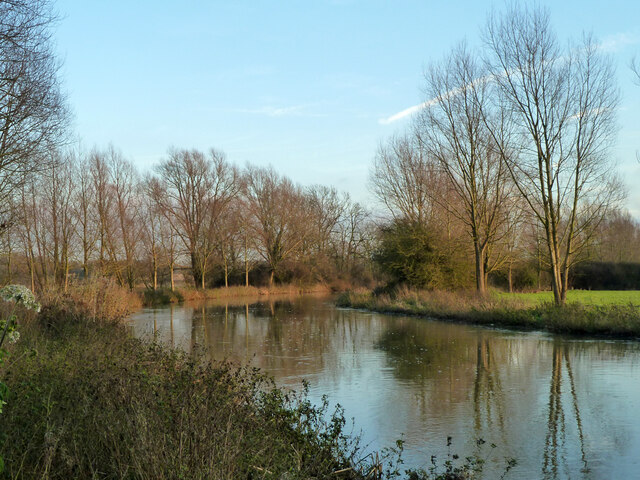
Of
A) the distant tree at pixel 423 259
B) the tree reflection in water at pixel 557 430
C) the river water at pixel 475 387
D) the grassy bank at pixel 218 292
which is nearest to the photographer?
the tree reflection in water at pixel 557 430

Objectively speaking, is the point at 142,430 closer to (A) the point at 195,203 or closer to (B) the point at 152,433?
(B) the point at 152,433

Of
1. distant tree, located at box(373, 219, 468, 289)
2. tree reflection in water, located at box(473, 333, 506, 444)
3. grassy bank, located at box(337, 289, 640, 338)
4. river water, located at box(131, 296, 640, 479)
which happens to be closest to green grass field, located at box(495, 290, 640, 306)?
grassy bank, located at box(337, 289, 640, 338)

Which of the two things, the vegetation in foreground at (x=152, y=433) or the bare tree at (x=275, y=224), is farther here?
the bare tree at (x=275, y=224)

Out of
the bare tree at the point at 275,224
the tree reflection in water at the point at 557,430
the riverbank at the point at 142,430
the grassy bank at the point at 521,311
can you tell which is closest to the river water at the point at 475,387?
the tree reflection in water at the point at 557,430

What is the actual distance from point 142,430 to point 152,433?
7.0 inches

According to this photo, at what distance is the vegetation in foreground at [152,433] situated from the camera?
402cm

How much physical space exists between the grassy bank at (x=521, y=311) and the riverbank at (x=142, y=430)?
471 inches

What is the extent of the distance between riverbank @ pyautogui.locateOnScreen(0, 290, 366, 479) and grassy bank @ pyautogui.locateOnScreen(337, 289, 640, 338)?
12.0 metres

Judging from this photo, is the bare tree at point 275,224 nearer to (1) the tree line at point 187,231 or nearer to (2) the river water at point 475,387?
(1) the tree line at point 187,231

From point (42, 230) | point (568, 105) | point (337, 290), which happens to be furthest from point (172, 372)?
point (337, 290)

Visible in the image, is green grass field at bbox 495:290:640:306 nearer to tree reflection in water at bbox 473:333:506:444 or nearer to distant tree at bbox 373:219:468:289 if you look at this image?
distant tree at bbox 373:219:468:289

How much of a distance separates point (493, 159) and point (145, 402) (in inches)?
883

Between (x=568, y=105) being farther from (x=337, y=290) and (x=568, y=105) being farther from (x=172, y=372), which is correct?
(x=337, y=290)

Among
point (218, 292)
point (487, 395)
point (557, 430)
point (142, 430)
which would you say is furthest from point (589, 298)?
point (218, 292)
